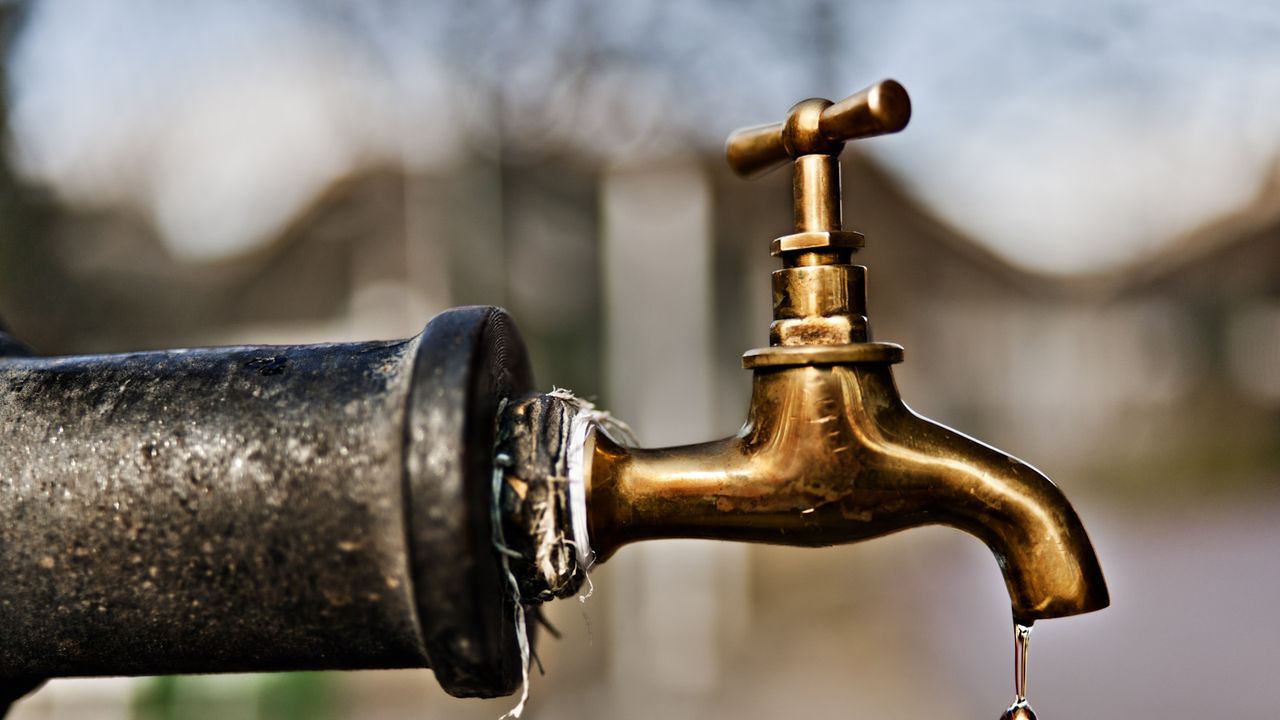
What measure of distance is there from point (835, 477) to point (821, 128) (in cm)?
21

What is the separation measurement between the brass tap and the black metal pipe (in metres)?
0.11

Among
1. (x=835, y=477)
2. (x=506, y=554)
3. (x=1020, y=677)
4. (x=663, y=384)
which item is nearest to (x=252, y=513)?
(x=506, y=554)

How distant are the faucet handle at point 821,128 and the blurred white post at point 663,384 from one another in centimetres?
386

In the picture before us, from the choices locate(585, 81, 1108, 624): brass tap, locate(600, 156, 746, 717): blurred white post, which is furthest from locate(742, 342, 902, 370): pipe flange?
locate(600, 156, 746, 717): blurred white post

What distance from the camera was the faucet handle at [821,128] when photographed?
20.5 inches

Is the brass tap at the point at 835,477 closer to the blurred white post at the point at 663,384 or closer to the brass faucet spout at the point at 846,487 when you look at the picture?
the brass faucet spout at the point at 846,487

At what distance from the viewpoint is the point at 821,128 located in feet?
1.86

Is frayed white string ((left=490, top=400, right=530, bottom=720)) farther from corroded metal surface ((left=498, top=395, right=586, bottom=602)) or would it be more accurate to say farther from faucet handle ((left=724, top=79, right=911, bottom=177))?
faucet handle ((left=724, top=79, right=911, bottom=177))

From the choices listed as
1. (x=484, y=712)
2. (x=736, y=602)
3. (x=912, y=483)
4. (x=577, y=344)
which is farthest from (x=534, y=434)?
(x=736, y=602)

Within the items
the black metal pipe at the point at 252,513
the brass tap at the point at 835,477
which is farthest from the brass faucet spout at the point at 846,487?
the black metal pipe at the point at 252,513

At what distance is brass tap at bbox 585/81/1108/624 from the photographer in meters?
0.56

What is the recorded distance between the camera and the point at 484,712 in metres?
3.66

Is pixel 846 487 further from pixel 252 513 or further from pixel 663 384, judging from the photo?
pixel 663 384

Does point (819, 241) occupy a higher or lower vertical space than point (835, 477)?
higher
